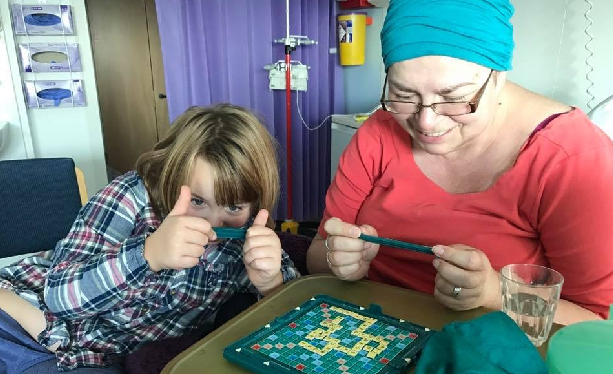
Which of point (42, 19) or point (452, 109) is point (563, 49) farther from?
point (42, 19)

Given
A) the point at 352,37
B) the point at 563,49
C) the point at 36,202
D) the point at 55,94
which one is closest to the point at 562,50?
the point at 563,49

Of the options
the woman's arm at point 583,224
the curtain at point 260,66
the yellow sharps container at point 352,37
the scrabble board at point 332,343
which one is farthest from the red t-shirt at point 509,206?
the yellow sharps container at point 352,37

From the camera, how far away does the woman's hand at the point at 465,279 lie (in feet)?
2.44

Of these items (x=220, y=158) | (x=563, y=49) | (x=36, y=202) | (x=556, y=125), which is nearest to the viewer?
(x=556, y=125)

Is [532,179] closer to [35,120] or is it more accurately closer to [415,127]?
[415,127]

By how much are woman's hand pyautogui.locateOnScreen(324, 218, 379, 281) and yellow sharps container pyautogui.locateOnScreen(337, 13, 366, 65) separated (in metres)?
2.34

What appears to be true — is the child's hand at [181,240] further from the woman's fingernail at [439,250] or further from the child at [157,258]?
the woman's fingernail at [439,250]

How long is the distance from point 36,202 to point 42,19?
1.68m

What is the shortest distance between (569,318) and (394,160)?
444mm

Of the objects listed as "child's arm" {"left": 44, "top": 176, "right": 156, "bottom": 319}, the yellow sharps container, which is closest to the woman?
"child's arm" {"left": 44, "top": 176, "right": 156, "bottom": 319}

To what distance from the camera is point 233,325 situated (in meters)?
0.75

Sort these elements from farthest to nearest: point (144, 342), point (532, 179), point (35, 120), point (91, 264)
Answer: point (35, 120), point (144, 342), point (91, 264), point (532, 179)

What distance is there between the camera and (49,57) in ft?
8.84

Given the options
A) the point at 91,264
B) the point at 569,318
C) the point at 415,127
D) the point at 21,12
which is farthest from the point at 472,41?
the point at 21,12
